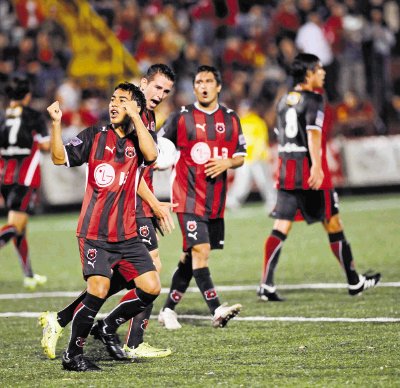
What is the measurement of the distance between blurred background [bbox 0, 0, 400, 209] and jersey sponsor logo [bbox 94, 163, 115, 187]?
47.4 ft

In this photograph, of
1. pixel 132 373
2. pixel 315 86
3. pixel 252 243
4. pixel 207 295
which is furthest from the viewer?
pixel 252 243

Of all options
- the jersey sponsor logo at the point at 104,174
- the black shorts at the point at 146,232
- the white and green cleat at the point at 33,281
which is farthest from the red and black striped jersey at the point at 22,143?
the jersey sponsor logo at the point at 104,174

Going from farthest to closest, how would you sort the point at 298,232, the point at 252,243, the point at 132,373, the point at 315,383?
the point at 298,232
the point at 252,243
the point at 132,373
the point at 315,383

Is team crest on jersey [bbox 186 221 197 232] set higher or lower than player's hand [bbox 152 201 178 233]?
lower

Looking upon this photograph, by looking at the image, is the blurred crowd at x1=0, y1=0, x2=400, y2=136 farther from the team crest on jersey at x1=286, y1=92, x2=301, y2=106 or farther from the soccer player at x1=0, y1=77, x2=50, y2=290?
the team crest on jersey at x1=286, y1=92, x2=301, y2=106

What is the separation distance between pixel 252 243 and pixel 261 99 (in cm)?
842

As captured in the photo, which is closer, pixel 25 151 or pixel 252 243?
pixel 25 151

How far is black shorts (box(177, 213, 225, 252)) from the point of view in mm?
9195

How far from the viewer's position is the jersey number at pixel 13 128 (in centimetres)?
1234

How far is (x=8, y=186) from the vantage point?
12.4 meters

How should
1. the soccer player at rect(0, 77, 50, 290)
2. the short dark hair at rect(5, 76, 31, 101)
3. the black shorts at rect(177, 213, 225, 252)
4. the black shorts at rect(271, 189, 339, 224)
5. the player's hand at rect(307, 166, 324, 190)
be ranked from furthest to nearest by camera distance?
the soccer player at rect(0, 77, 50, 290) < the short dark hair at rect(5, 76, 31, 101) < the black shorts at rect(271, 189, 339, 224) < the player's hand at rect(307, 166, 324, 190) < the black shorts at rect(177, 213, 225, 252)

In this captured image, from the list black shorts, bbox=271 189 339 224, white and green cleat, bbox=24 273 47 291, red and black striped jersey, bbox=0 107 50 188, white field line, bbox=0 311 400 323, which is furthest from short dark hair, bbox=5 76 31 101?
black shorts, bbox=271 189 339 224

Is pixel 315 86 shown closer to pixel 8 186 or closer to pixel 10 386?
pixel 8 186

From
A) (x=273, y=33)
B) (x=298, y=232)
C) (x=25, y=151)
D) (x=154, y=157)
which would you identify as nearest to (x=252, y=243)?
(x=298, y=232)
